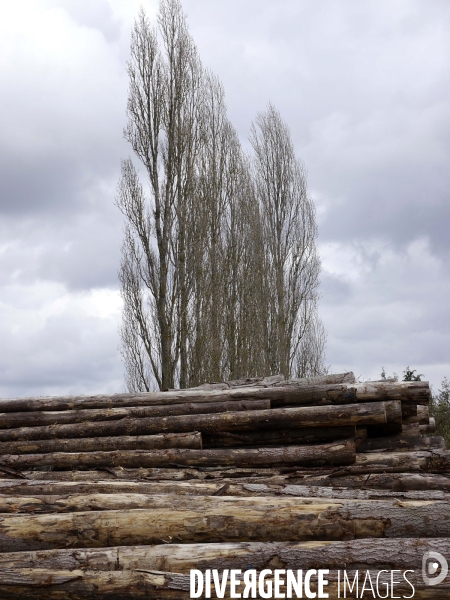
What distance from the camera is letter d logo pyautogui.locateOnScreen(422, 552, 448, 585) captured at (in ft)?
11.9

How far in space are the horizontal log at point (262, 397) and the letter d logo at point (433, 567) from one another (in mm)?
2874

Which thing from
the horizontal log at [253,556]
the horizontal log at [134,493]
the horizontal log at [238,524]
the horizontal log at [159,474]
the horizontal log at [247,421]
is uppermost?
the horizontal log at [247,421]

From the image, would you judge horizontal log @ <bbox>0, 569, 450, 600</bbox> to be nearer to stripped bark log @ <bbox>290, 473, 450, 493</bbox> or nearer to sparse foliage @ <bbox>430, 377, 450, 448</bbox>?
stripped bark log @ <bbox>290, 473, 450, 493</bbox>

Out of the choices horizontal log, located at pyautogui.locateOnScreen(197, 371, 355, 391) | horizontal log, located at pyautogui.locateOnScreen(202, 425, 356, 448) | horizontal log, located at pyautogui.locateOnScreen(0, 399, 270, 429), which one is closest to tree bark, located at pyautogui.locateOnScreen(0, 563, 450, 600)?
horizontal log, located at pyautogui.locateOnScreen(202, 425, 356, 448)

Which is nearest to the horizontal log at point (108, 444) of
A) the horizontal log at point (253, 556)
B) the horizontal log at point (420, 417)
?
the horizontal log at point (420, 417)

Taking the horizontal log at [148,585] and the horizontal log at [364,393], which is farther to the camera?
the horizontal log at [364,393]

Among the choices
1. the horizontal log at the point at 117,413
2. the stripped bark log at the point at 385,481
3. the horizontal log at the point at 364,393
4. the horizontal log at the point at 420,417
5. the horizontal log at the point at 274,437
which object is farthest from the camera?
the horizontal log at the point at 420,417

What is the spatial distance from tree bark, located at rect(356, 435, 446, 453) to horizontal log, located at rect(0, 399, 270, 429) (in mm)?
1091

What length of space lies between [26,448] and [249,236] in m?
14.2

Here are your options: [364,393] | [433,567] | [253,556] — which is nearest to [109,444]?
[364,393]

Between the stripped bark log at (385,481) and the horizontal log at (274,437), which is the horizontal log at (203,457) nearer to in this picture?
the horizontal log at (274,437)

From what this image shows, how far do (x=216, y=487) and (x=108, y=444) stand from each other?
1.92 metres

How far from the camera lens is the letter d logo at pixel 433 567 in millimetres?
3613

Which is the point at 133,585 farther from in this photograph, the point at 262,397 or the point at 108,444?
the point at 262,397
